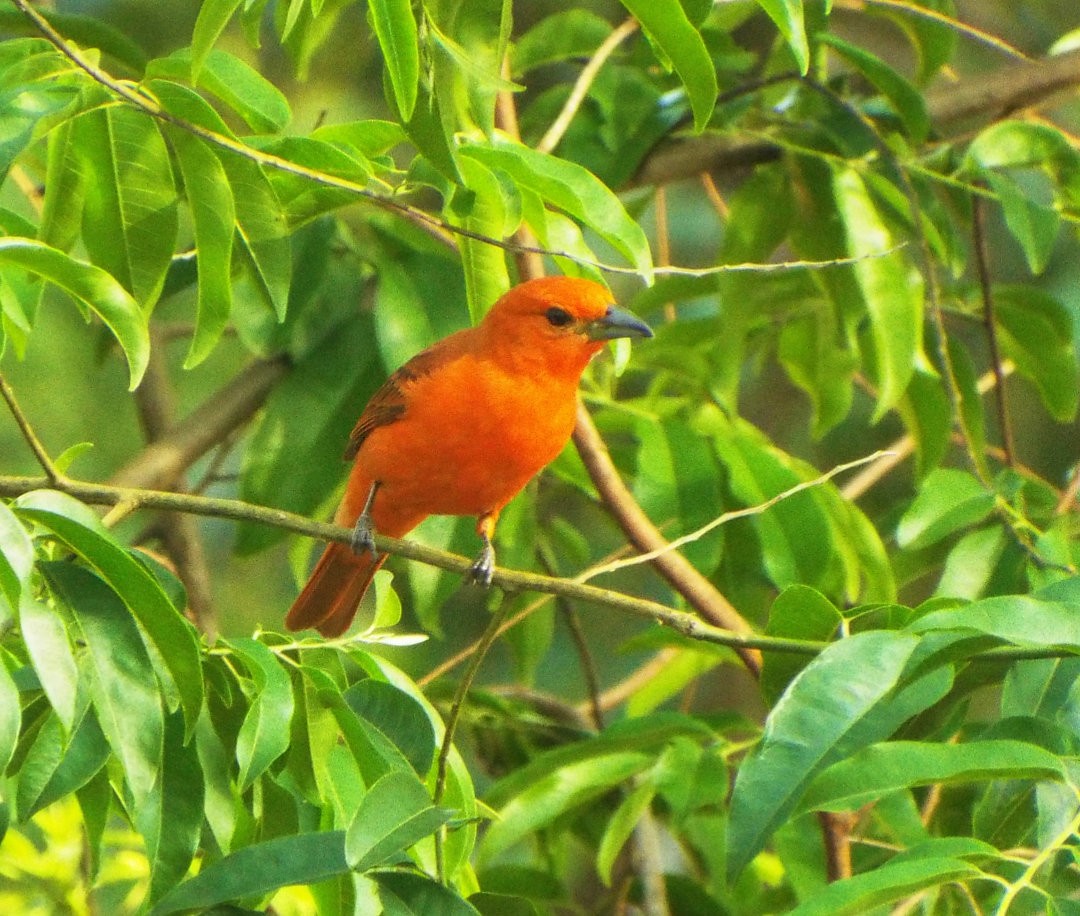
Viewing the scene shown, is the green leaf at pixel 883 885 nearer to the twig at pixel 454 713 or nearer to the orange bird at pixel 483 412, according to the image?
the twig at pixel 454 713

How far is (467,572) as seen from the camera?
268cm

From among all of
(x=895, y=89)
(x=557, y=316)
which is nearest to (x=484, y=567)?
(x=557, y=316)

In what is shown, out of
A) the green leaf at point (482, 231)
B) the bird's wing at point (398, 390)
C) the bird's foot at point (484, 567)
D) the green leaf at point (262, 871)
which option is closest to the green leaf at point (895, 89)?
the bird's wing at point (398, 390)

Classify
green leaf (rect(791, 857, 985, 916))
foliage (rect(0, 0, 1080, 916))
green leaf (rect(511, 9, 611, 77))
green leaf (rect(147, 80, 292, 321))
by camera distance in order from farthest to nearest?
green leaf (rect(511, 9, 611, 77))
green leaf (rect(147, 80, 292, 321))
foliage (rect(0, 0, 1080, 916))
green leaf (rect(791, 857, 985, 916))

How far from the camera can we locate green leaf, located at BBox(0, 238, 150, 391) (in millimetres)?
2047

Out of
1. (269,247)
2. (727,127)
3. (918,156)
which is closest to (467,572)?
(269,247)

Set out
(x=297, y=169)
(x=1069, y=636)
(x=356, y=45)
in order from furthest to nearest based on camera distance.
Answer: (x=356, y=45) < (x=297, y=169) < (x=1069, y=636)

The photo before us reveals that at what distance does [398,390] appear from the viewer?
12.1 ft

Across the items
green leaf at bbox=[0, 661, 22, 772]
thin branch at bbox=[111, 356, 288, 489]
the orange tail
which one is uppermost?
green leaf at bbox=[0, 661, 22, 772]

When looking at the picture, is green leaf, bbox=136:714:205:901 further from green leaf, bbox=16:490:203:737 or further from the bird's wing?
the bird's wing

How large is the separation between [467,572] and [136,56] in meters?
1.49

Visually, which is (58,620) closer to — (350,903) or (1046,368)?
(350,903)

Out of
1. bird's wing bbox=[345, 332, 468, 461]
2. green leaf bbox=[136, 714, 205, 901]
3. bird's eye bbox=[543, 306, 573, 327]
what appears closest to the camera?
green leaf bbox=[136, 714, 205, 901]

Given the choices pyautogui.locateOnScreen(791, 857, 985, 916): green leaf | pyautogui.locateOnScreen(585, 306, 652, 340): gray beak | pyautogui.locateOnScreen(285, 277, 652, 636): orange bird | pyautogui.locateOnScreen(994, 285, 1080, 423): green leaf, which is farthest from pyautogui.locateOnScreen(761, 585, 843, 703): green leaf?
pyautogui.locateOnScreen(994, 285, 1080, 423): green leaf
